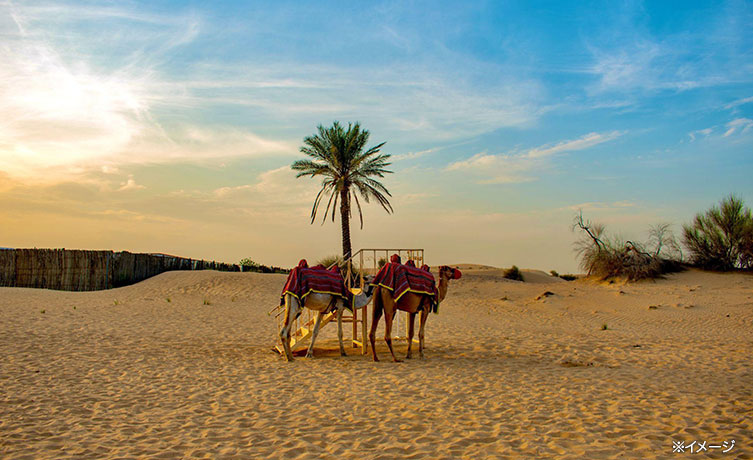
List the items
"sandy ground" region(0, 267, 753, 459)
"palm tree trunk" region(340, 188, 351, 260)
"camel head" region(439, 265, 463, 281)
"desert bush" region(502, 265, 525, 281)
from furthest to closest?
1. "desert bush" region(502, 265, 525, 281)
2. "palm tree trunk" region(340, 188, 351, 260)
3. "camel head" region(439, 265, 463, 281)
4. "sandy ground" region(0, 267, 753, 459)

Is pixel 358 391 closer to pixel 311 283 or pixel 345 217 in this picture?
pixel 311 283

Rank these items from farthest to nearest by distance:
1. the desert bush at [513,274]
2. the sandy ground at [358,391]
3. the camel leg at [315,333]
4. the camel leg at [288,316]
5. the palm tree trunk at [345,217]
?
the desert bush at [513,274]
the palm tree trunk at [345,217]
the camel leg at [315,333]
the camel leg at [288,316]
the sandy ground at [358,391]

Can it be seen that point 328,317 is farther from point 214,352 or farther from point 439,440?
point 439,440

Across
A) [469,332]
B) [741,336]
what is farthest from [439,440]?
[741,336]

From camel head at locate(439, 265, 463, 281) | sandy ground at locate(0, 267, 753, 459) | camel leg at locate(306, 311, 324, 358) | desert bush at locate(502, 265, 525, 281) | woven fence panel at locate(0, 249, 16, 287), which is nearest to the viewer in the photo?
sandy ground at locate(0, 267, 753, 459)

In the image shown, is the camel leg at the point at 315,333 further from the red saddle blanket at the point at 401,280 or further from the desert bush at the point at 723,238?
the desert bush at the point at 723,238

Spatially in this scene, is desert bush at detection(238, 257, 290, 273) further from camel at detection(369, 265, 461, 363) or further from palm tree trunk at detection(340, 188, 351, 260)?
camel at detection(369, 265, 461, 363)

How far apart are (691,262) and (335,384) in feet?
106

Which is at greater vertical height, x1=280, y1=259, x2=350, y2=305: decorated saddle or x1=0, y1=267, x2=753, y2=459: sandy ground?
x1=280, y1=259, x2=350, y2=305: decorated saddle

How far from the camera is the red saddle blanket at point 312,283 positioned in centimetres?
1150

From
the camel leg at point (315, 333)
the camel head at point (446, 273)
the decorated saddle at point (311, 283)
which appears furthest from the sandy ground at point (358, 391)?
the camel head at point (446, 273)

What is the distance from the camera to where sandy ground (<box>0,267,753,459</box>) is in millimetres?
6375

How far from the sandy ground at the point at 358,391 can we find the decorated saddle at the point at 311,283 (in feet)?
5.06

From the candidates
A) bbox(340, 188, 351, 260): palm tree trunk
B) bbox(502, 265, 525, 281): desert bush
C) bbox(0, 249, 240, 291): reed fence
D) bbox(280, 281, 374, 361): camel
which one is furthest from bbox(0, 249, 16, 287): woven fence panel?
bbox(502, 265, 525, 281): desert bush
